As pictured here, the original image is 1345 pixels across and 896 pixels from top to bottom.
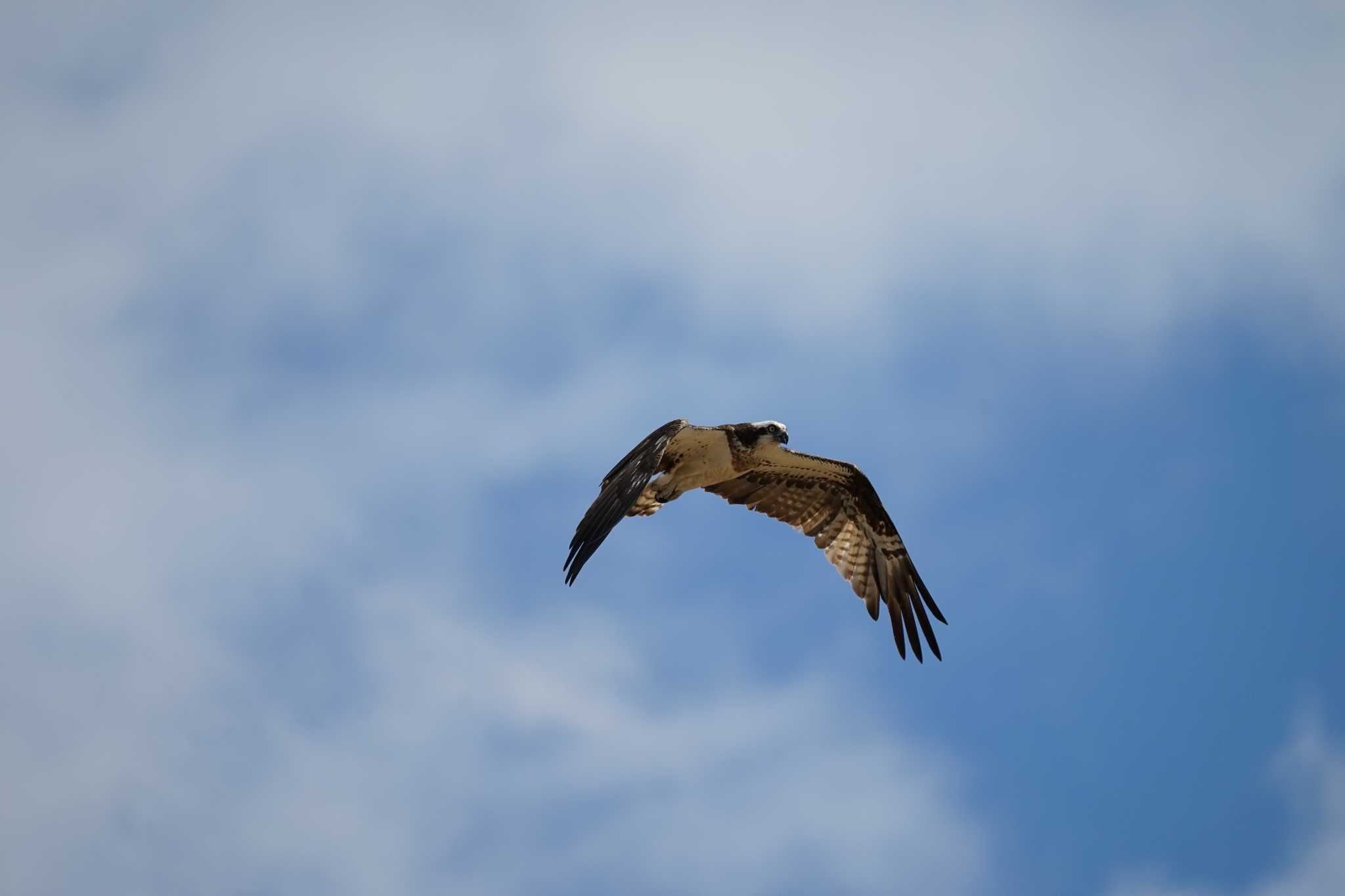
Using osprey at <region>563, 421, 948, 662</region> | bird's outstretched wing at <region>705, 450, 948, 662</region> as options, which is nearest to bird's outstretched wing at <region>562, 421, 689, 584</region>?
osprey at <region>563, 421, 948, 662</region>

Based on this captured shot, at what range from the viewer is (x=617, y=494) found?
41.4 feet

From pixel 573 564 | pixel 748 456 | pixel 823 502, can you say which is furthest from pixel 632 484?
pixel 823 502

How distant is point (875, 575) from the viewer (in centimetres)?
1719

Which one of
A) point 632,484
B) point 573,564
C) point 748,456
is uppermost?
point 748,456

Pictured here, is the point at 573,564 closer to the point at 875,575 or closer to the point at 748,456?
the point at 748,456

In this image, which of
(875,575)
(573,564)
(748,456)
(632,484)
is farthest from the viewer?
(875,575)

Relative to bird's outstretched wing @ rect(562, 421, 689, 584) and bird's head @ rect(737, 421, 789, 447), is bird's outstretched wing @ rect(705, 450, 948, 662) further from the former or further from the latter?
bird's outstretched wing @ rect(562, 421, 689, 584)

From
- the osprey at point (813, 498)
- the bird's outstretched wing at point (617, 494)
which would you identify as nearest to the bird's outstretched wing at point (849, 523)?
the osprey at point (813, 498)

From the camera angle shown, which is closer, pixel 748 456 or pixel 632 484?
pixel 632 484

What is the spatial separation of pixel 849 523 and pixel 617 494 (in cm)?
575

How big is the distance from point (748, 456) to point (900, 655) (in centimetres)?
346

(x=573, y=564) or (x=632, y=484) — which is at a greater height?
(x=632, y=484)

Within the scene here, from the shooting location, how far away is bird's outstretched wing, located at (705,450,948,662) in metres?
16.9

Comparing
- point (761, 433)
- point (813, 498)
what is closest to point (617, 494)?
point (761, 433)
